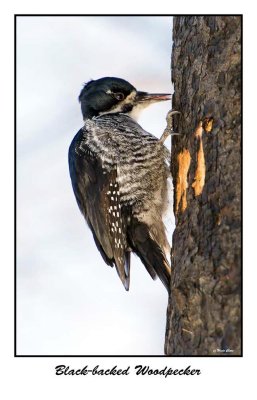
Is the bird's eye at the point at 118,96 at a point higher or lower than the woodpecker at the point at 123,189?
higher

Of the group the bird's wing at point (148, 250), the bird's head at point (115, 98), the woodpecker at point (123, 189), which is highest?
the bird's head at point (115, 98)

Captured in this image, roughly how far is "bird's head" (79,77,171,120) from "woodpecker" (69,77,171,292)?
Answer: 157 millimetres

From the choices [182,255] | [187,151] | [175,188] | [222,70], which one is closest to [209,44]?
[222,70]

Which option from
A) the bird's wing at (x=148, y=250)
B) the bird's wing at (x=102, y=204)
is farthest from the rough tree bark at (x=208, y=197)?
the bird's wing at (x=102, y=204)

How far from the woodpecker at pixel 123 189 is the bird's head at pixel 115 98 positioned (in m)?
0.16

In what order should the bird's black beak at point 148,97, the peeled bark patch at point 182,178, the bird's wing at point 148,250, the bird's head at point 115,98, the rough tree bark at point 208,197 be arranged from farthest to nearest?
the bird's head at point 115,98 < the bird's black beak at point 148,97 < the bird's wing at point 148,250 < the peeled bark patch at point 182,178 < the rough tree bark at point 208,197

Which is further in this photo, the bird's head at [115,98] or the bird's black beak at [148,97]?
the bird's head at [115,98]

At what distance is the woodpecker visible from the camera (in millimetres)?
4160

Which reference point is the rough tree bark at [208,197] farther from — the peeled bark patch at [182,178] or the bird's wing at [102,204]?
the bird's wing at [102,204]

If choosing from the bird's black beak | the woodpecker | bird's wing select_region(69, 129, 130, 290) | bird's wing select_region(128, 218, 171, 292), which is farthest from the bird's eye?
bird's wing select_region(128, 218, 171, 292)

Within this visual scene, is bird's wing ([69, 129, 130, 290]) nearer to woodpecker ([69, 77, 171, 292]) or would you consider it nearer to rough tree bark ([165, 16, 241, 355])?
woodpecker ([69, 77, 171, 292])

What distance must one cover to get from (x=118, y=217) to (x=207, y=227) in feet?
4.62

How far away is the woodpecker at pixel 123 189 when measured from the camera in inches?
164

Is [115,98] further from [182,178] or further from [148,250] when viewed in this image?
[182,178]
